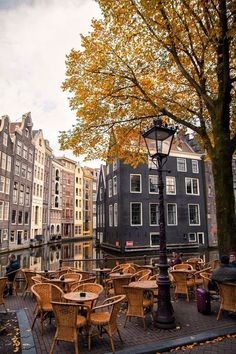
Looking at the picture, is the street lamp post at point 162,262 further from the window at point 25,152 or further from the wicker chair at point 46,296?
the window at point 25,152

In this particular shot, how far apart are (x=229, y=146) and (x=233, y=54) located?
12.1 ft

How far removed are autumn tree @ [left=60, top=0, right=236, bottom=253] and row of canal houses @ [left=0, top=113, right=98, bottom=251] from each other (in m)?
27.9

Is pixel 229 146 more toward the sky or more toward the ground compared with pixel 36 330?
more toward the sky

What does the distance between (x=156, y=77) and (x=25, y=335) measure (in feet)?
33.2

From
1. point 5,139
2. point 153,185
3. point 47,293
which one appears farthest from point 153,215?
point 47,293

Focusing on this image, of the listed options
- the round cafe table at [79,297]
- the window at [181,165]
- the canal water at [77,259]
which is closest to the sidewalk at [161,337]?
the round cafe table at [79,297]

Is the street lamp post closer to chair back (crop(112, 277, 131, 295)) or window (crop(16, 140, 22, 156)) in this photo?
chair back (crop(112, 277, 131, 295))

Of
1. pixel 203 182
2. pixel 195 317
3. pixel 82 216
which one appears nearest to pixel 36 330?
pixel 195 317

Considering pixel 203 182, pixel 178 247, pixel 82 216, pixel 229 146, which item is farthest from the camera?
pixel 82 216

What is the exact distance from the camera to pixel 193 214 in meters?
34.9

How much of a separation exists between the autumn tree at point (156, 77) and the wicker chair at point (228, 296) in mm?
1737

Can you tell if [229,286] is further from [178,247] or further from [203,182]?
→ [203,182]

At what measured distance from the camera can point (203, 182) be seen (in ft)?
121

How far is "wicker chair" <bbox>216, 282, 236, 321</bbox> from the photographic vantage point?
668 centimetres
